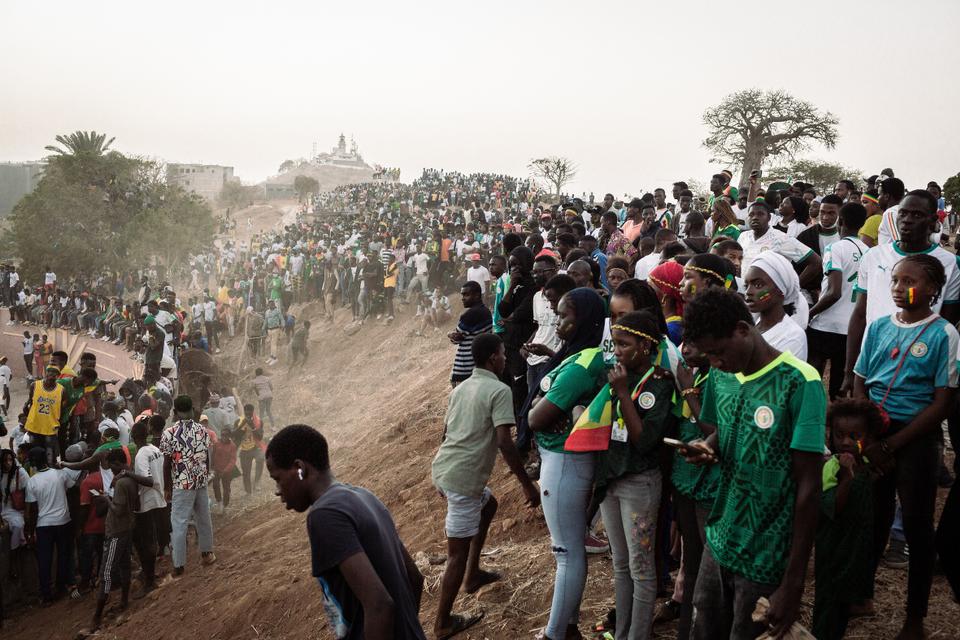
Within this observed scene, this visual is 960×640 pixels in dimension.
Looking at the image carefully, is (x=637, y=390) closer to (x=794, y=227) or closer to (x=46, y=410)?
(x=794, y=227)

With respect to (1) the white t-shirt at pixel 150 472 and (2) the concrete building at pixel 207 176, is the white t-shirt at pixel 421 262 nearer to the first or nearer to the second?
(1) the white t-shirt at pixel 150 472

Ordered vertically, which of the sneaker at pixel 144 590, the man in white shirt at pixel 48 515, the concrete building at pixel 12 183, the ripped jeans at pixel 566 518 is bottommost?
the sneaker at pixel 144 590

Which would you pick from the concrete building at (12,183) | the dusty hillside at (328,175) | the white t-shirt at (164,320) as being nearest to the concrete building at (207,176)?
the dusty hillside at (328,175)

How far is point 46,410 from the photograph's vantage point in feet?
38.3

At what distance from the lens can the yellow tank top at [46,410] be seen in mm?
11617

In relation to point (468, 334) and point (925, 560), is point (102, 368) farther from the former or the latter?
point (925, 560)

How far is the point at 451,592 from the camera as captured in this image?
4.53 meters

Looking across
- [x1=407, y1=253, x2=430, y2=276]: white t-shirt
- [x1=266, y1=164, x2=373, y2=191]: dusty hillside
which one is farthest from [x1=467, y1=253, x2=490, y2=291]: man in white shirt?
[x1=266, y1=164, x2=373, y2=191]: dusty hillside

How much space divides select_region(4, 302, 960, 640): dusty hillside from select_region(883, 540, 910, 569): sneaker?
63 mm

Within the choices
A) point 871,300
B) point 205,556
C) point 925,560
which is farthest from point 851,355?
point 205,556

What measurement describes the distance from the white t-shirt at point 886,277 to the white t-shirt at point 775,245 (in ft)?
4.69

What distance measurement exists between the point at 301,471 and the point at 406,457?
24.6 feet

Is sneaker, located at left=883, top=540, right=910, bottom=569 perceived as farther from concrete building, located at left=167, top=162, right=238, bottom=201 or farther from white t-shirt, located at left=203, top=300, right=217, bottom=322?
concrete building, located at left=167, top=162, right=238, bottom=201

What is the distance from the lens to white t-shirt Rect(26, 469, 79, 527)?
9.05 m
